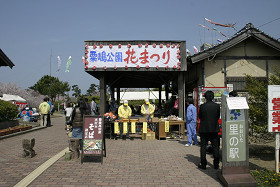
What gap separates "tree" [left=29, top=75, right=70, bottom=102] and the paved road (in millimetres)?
43278

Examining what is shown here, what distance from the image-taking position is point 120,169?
6.56 metres

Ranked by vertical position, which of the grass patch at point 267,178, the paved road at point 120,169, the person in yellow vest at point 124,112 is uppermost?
the person in yellow vest at point 124,112

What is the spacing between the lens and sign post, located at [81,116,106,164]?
7.29m

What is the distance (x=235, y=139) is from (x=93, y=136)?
3.86 meters

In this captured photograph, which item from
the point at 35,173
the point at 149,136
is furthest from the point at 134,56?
the point at 35,173

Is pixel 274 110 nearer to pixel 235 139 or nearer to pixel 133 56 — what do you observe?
pixel 235 139

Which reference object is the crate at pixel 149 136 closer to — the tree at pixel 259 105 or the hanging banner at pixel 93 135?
the hanging banner at pixel 93 135

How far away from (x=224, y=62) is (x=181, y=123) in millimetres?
4267

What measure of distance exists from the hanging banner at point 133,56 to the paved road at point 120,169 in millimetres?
4876

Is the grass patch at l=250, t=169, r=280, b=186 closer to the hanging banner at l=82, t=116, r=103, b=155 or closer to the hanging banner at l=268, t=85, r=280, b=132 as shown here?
the hanging banner at l=268, t=85, r=280, b=132

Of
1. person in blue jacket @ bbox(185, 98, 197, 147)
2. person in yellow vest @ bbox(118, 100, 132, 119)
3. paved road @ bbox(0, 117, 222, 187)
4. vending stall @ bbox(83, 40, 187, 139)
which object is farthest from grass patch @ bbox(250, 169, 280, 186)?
person in yellow vest @ bbox(118, 100, 132, 119)

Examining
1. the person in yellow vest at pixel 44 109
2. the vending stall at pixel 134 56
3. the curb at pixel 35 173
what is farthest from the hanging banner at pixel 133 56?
the person in yellow vest at pixel 44 109

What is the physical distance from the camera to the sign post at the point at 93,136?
23.9 ft

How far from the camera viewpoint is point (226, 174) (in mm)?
5523
